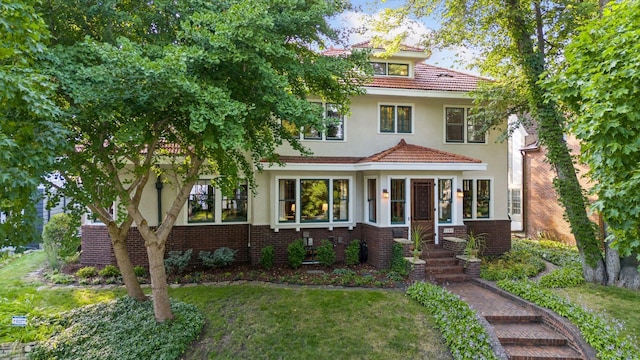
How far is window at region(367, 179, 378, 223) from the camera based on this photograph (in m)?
11.4

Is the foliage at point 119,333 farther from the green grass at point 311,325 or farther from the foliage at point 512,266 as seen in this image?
the foliage at point 512,266

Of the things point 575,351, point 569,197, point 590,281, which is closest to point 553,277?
point 590,281

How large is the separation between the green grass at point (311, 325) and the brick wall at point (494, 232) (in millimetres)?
5656

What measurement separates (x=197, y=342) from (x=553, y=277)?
9114 millimetres

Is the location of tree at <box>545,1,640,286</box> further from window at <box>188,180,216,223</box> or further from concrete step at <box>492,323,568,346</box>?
window at <box>188,180,216,223</box>

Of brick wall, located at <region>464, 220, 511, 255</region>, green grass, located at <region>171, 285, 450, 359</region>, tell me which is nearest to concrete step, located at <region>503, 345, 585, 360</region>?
green grass, located at <region>171, 285, 450, 359</region>

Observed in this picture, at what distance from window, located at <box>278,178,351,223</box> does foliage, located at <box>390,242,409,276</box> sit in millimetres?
2078

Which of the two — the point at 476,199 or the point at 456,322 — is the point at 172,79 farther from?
the point at 476,199

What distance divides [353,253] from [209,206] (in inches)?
200

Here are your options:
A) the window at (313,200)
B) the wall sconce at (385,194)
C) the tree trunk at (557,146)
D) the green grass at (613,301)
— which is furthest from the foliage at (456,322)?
the tree trunk at (557,146)

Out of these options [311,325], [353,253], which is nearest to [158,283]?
[311,325]

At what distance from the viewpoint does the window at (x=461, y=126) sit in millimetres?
12984

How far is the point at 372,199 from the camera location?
11742mm

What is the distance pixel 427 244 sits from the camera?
1119 cm
